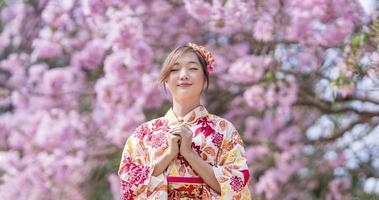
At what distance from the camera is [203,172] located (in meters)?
2.00

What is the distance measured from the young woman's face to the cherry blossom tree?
2020 millimetres

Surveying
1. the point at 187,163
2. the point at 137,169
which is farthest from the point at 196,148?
the point at 137,169

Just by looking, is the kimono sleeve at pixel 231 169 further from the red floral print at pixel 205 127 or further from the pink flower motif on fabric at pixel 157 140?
the pink flower motif on fabric at pixel 157 140

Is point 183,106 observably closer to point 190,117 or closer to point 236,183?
point 190,117

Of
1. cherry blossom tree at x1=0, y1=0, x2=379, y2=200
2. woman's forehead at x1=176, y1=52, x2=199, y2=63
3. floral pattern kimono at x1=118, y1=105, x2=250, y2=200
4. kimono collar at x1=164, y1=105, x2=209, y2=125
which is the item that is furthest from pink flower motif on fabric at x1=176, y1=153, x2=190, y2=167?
cherry blossom tree at x1=0, y1=0, x2=379, y2=200

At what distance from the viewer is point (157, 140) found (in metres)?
2.07

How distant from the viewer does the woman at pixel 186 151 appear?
2006mm

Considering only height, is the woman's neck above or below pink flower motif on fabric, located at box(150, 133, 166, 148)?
above

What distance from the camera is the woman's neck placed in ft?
6.87

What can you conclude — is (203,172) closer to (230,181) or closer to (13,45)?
(230,181)

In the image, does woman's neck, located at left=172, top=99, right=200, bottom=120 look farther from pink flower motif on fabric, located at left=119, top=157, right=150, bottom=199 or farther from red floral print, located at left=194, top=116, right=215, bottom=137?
pink flower motif on fabric, located at left=119, top=157, right=150, bottom=199

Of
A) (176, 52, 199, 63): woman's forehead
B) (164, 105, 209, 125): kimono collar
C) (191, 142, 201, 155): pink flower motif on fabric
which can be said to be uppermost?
(176, 52, 199, 63): woman's forehead

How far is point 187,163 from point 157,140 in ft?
0.36

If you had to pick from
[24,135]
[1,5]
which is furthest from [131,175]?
[1,5]
